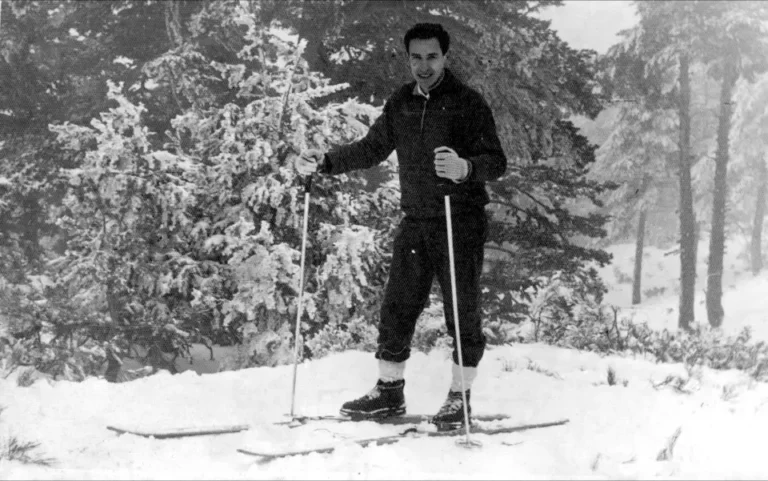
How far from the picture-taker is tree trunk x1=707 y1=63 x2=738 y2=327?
760 inches

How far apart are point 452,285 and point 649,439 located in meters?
1.45

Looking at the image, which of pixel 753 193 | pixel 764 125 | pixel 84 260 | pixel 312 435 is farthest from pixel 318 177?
pixel 753 193

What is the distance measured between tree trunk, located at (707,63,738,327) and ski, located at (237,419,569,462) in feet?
60.3

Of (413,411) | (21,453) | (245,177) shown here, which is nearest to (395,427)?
(413,411)

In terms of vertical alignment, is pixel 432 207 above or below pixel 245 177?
below

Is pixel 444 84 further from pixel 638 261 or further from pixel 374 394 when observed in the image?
pixel 638 261

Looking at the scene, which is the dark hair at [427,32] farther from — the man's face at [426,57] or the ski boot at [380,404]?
the ski boot at [380,404]

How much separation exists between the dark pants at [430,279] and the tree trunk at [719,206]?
1822 cm

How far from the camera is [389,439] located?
3.39 m

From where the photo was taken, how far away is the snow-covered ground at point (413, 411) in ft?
9.53

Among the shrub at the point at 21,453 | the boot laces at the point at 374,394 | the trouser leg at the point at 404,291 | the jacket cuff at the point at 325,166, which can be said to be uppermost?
the jacket cuff at the point at 325,166

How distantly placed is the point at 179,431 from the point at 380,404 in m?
1.25

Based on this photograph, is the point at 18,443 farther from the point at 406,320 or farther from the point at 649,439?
the point at 649,439

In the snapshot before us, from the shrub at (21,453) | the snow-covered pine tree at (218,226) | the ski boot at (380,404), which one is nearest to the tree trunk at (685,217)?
the snow-covered pine tree at (218,226)
